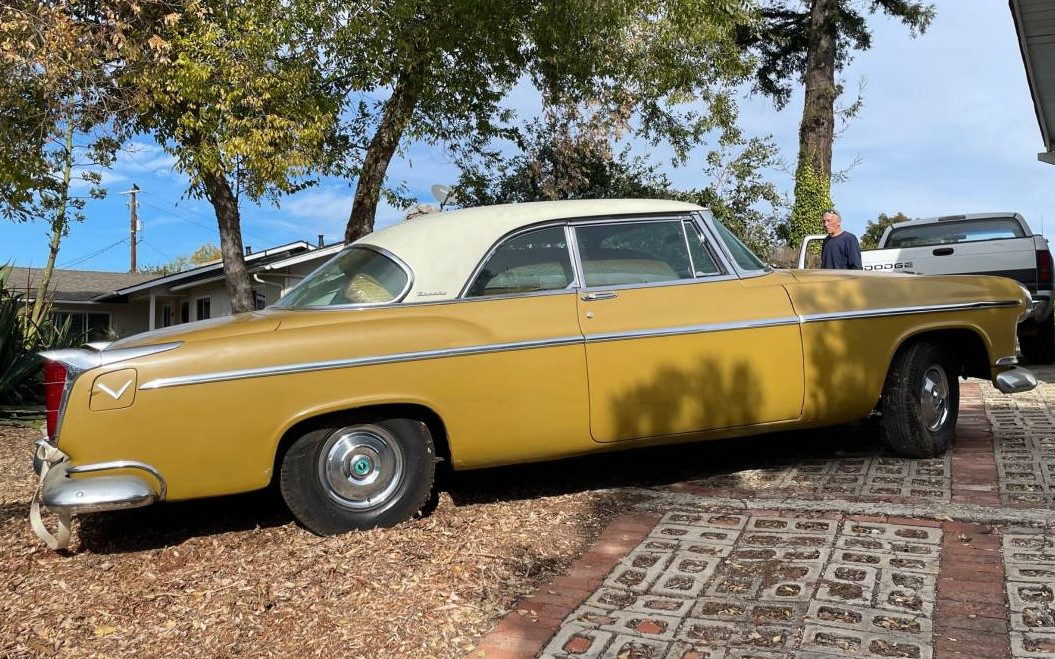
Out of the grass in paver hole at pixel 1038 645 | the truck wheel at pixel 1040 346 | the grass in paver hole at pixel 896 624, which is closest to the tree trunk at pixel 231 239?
the grass in paver hole at pixel 896 624

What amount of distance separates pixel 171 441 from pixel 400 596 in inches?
48.1

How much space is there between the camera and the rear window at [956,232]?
10.9m

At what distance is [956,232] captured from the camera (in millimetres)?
11078

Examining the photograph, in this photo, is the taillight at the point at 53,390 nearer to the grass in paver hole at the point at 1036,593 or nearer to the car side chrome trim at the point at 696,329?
the car side chrome trim at the point at 696,329

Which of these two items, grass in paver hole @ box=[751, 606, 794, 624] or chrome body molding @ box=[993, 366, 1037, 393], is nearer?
grass in paver hole @ box=[751, 606, 794, 624]

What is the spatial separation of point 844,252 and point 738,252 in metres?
3.41

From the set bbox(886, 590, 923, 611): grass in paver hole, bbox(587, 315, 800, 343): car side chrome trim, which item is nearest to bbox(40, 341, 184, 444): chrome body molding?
bbox(587, 315, 800, 343): car side chrome trim

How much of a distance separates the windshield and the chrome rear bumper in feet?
4.01

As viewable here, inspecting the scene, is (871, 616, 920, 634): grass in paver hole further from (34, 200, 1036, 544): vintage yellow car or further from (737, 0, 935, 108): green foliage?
(737, 0, 935, 108): green foliage

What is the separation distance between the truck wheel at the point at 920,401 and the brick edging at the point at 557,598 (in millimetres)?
1762

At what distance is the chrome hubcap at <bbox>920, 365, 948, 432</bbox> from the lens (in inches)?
213

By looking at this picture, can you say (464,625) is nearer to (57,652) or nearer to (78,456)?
(57,652)

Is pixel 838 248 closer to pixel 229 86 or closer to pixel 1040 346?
pixel 1040 346

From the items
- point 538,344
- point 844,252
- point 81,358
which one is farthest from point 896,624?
point 844,252
